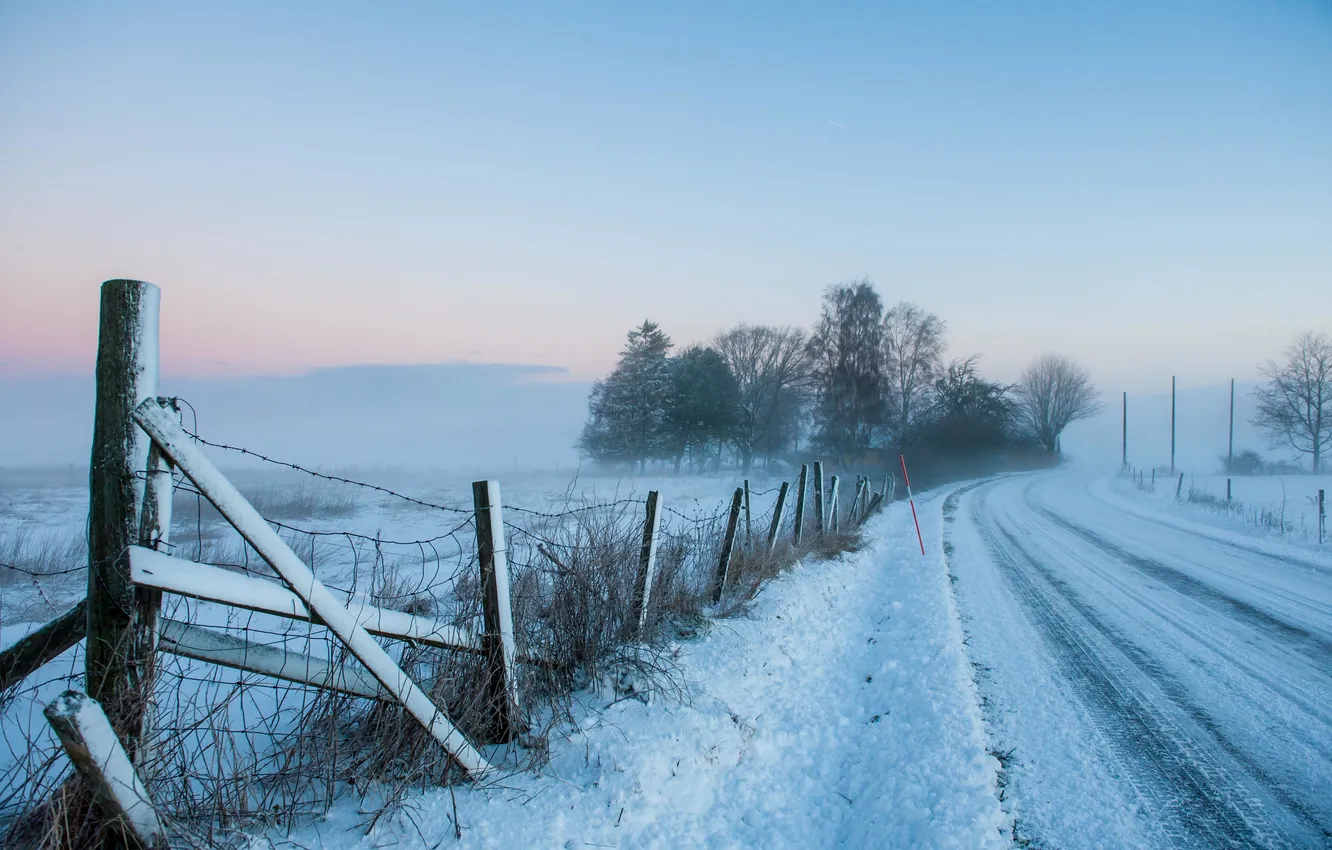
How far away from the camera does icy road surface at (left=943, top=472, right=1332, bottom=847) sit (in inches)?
139

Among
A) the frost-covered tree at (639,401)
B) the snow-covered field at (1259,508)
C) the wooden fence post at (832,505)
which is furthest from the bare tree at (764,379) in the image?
the wooden fence post at (832,505)

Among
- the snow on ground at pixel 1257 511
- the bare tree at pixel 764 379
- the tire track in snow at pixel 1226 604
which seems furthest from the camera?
the bare tree at pixel 764 379

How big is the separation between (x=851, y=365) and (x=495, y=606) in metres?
38.1

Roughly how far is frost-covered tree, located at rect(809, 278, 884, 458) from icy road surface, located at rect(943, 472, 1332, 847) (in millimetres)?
28581

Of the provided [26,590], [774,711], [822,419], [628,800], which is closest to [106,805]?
[628,800]

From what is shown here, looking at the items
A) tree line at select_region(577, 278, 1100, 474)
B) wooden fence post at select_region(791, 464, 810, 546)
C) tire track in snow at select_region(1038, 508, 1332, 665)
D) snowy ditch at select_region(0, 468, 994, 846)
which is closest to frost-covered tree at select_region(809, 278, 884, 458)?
tree line at select_region(577, 278, 1100, 474)

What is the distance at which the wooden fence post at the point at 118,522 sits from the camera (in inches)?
91.6

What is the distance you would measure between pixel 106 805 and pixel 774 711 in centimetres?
374

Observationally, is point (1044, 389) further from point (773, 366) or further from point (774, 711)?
point (774, 711)

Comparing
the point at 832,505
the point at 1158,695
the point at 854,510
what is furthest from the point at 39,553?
the point at 854,510

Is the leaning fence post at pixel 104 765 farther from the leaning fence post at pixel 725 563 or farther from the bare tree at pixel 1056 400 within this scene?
the bare tree at pixel 1056 400

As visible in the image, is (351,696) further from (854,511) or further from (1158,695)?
(854,511)

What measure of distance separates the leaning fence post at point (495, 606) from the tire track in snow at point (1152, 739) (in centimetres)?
367

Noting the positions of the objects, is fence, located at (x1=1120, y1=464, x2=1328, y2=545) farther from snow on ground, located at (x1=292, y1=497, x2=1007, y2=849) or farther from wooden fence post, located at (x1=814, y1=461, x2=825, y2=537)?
snow on ground, located at (x1=292, y1=497, x2=1007, y2=849)
